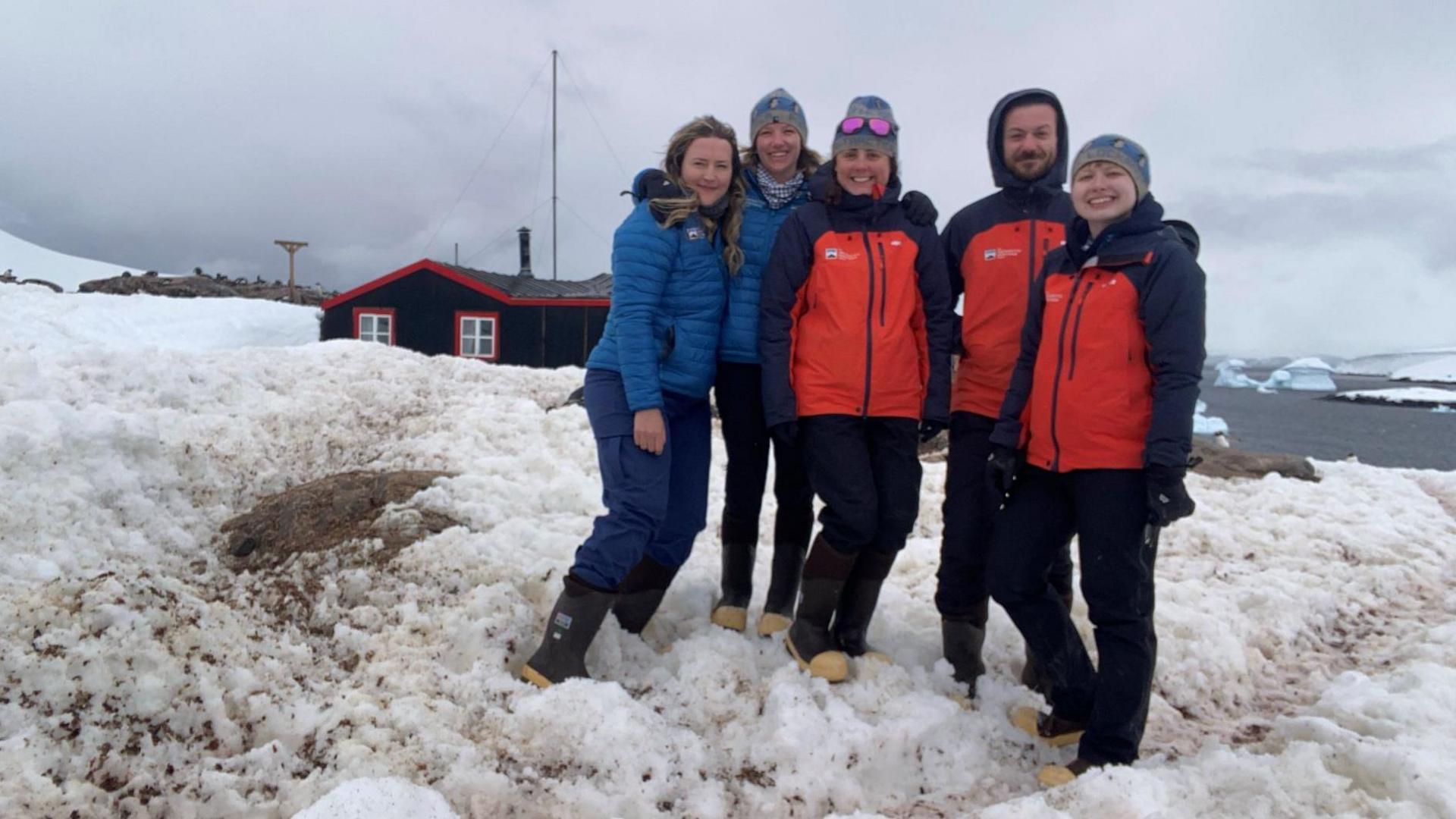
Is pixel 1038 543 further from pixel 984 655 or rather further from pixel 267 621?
pixel 267 621

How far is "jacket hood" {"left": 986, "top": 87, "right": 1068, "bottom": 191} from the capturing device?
3.69 m

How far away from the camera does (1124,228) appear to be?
313 cm

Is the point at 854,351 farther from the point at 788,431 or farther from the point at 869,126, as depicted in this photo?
the point at 869,126

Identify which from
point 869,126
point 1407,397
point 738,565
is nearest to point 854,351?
point 869,126

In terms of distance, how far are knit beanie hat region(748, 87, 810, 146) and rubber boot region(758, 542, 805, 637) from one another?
197cm

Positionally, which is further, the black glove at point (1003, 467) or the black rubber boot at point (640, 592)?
the black rubber boot at point (640, 592)

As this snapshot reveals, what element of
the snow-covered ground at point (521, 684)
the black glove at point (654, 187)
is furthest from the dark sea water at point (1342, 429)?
the black glove at point (654, 187)

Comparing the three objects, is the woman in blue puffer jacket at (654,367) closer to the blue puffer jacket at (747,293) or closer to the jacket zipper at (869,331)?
the blue puffer jacket at (747,293)

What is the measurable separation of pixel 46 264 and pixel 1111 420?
112 metres

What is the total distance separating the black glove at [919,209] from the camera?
3699 millimetres

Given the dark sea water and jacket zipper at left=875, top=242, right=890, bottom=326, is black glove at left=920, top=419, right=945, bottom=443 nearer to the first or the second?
jacket zipper at left=875, top=242, right=890, bottom=326

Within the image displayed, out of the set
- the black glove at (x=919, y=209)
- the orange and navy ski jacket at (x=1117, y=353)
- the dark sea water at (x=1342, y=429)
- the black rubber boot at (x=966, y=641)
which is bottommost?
the dark sea water at (x=1342, y=429)

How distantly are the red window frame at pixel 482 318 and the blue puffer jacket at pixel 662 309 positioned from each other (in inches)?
747

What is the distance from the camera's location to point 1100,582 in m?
3.09
